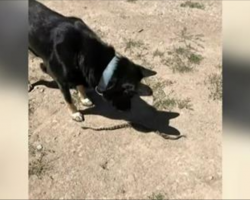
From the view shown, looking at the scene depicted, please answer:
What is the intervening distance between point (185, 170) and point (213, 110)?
259 mm

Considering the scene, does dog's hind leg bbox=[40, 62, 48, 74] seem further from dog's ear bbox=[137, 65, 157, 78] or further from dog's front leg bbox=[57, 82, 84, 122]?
dog's ear bbox=[137, 65, 157, 78]

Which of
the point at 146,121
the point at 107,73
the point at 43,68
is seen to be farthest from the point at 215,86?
the point at 43,68

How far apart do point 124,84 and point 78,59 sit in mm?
203

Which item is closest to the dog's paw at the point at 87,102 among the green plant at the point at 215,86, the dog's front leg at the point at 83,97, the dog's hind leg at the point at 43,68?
the dog's front leg at the point at 83,97

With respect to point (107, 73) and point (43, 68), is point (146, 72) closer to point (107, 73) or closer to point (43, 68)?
point (107, 73)

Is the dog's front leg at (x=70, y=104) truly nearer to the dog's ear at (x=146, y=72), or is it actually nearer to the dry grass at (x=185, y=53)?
the dog's ear at (x=146, y=72)

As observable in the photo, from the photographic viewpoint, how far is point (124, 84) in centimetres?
210

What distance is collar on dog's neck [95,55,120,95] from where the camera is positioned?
210 centimetres

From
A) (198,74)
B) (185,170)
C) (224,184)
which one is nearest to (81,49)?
(198,74)

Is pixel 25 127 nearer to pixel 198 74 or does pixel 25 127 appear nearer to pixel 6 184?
pixel 6 184

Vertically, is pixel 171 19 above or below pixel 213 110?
above

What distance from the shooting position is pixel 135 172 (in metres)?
2.09

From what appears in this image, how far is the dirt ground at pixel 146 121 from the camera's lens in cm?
207

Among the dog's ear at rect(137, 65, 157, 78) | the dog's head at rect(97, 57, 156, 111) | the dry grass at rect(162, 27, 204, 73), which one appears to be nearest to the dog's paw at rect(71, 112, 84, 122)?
the dog's head at rect(97, 57, 156, 111)
